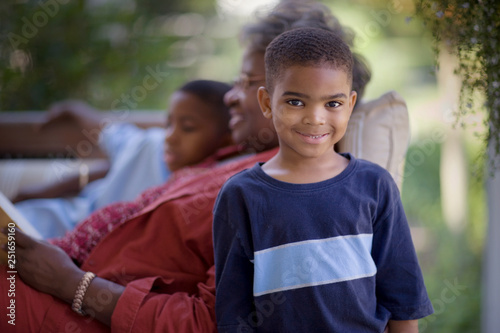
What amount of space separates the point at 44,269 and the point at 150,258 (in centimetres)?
28

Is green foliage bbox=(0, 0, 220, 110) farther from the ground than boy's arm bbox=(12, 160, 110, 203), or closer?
farther from the ground

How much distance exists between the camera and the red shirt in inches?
50.8

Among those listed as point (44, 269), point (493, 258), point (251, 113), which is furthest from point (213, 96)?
point (493, 258)

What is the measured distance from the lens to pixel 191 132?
6.61 feet

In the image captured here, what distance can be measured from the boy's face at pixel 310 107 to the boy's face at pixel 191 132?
877 millimetres

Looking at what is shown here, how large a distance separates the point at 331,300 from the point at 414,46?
18.3ft

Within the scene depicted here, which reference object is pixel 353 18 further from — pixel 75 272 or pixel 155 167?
pixel 75 272

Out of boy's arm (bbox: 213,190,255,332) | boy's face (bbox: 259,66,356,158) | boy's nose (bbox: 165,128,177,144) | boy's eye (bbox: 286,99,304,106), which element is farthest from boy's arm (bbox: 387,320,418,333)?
boy's nose (bbox: 165,128,177,144)

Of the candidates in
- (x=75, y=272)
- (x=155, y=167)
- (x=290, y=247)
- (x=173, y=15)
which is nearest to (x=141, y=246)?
(x=75, y=272)

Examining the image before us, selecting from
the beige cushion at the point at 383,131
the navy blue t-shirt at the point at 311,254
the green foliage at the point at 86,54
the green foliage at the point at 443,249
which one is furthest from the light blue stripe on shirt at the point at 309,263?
the green foliage at the point at 86,54

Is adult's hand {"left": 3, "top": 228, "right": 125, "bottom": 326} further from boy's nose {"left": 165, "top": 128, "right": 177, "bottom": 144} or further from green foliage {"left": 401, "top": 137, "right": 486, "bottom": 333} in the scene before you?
green foliage {"left": 401, "top": 137, "right": 486, "bottom": 333}

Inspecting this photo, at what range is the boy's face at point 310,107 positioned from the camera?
3.63 feet

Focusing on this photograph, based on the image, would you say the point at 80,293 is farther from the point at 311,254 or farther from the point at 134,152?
the point at 134,152

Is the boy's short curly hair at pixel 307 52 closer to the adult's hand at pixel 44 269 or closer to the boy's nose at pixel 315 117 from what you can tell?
the boy's nose at pixel 315 117
